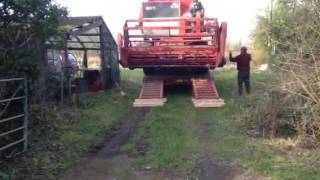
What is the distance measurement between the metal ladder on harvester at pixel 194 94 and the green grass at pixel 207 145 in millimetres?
1000

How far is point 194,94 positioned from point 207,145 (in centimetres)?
684

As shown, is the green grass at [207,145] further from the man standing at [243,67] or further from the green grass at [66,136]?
the man standing at [243,67]

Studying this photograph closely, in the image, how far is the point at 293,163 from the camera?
348 inches

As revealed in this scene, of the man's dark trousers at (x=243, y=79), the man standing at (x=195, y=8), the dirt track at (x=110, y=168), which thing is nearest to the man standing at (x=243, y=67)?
the man's dark trousers at (x=243, y=79)

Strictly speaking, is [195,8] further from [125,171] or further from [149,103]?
[125,171]

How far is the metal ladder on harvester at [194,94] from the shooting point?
16.2 m

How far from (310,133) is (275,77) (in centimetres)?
142

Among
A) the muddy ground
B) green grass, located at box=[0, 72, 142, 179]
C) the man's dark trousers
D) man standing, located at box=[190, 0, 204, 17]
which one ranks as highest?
man standing, located at box=[190, 0, 204, 17]

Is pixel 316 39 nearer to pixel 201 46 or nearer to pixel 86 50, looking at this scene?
pixel 201 46

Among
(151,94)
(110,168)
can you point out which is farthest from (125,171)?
(151,94)

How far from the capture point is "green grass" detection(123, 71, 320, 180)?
867 centimetres

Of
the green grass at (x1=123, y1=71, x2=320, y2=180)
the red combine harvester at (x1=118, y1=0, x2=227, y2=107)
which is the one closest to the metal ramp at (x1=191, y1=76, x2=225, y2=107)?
the red combine harvester at (x1=118, y1=0, x2=227, y2=107)

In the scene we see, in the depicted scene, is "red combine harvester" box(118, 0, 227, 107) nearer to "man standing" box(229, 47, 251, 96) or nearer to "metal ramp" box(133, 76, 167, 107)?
"metal ramp" box(133, 76, 167, 107)

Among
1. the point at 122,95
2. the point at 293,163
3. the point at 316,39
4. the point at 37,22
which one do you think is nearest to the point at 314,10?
the point at 316,39
